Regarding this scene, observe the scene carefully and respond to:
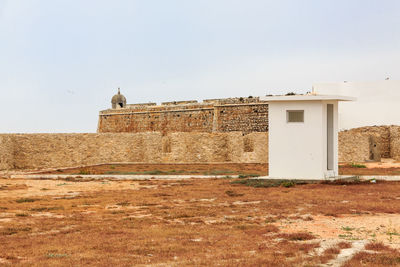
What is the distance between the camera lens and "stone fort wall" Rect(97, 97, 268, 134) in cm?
3684

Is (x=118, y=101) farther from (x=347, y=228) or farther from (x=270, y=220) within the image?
(x=347, y=228)

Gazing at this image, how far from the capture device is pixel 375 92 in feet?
128

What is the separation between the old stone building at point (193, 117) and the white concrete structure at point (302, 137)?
1944 centimetres

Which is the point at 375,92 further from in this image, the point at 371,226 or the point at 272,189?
the point at 371,226

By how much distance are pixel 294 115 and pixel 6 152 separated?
16.0 m

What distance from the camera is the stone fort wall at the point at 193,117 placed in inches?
1451

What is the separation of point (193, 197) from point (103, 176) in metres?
7.70

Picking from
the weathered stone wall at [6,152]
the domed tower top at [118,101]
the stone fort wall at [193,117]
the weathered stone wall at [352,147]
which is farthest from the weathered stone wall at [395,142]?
the domed tower top at [118,101]

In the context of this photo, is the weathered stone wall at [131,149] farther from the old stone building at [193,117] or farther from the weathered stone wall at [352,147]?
the old stone building at [193,117]

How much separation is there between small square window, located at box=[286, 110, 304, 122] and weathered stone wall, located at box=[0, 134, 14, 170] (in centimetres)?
1555

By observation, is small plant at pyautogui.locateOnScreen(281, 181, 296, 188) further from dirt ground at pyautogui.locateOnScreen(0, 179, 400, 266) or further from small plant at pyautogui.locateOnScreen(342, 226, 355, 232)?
small plant at pyautogui.locateOnScreen(342, 226, 355, 232)

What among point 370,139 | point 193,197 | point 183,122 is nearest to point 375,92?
point 370,139

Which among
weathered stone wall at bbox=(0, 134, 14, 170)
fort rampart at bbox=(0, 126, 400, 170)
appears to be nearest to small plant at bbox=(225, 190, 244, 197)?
weathered stone wall at bbox=(0, 134, 14, 170)

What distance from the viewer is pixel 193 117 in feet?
130
